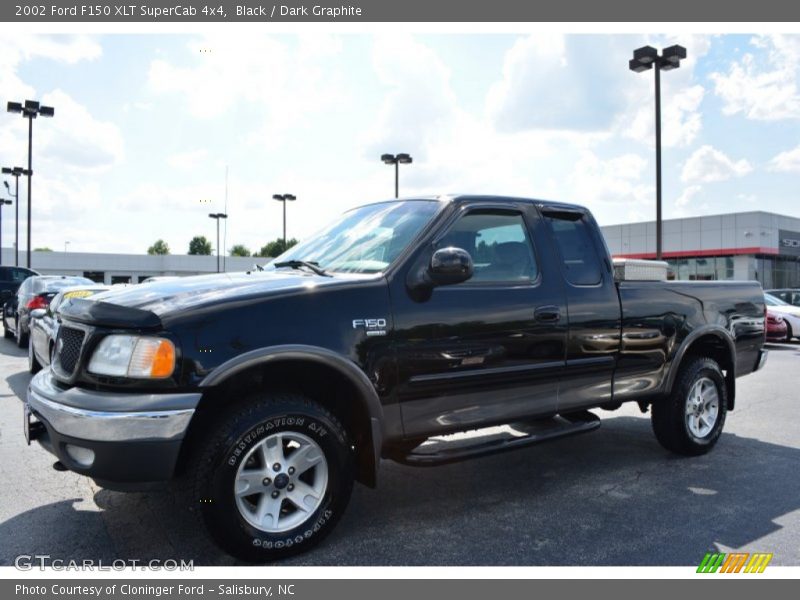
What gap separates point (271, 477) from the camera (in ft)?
11.1

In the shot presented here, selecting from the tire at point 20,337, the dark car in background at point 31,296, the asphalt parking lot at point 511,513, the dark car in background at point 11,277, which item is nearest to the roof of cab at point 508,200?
the asphalt parking lot at point 511,513

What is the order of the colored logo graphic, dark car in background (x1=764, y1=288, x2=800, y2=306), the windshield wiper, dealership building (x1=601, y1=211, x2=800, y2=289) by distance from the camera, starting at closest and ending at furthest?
1. the colored logo graphic
2. the windshield wiper
3. dark car in background (x1=764, y1=288, x2=800, y2=306)
4. dealership building (x1=601, y1=211, x2=800, y2=289)

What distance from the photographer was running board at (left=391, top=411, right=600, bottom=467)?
3.78 meters

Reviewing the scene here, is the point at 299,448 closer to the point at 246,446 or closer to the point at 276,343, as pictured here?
the point at 246,446

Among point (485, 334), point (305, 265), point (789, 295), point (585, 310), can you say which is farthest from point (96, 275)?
point (485, 334)

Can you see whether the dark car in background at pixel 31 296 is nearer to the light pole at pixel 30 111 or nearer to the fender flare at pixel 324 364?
the fender flare at pixel 324 364

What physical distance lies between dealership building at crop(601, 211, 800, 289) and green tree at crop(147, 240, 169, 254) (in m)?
133

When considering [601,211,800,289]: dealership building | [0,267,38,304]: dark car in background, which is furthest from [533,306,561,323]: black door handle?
[601,211,800,289]: dealership building

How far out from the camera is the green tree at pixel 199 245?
146375 mm

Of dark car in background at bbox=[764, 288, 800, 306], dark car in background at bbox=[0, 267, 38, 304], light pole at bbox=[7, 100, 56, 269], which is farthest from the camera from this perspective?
light pole at bbox=[7, 100, 56, 269]

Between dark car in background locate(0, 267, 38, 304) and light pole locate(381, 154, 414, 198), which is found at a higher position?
light pole locate(381, 154, 414, 198)

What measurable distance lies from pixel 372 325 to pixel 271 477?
38.0 inches

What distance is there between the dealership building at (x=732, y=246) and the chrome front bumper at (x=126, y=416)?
4239 centimetres

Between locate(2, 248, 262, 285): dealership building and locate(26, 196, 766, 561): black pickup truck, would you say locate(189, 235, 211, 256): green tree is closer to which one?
locate(2, 248, 262, 285): dealership building
